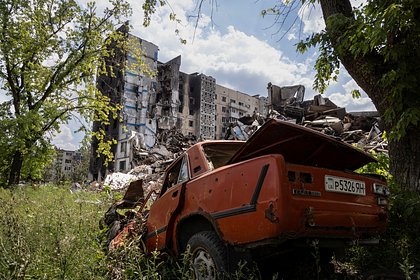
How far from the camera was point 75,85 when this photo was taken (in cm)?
1631

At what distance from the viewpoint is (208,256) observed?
9.92 ft

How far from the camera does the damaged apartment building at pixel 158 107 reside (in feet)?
126

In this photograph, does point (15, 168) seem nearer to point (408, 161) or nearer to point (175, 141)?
point (408, 161)

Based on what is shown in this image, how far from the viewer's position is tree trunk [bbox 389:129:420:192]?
208 inches

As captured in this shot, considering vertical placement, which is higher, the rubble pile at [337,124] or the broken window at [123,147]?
the broken window at [123,147]

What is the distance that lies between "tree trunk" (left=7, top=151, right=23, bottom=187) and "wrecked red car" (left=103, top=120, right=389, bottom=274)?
1349cm

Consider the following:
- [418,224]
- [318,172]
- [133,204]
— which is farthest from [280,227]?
[133,204]

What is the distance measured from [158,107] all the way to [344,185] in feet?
140

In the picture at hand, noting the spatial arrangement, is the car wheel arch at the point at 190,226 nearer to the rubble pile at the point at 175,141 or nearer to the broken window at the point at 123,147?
the rubble pile at the point at 175,141

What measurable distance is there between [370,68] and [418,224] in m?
3.00

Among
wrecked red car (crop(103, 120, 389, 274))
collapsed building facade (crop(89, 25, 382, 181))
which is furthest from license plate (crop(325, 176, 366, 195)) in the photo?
collapsed building facade (crop(89, 25, 382, 181))

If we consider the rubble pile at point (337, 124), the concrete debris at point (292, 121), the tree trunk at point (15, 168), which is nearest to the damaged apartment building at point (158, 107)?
the concrete debris at point (292, 121)

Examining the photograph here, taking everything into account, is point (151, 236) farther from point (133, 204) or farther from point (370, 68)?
point (370, 68)

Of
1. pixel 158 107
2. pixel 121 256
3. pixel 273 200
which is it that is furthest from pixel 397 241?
pixel 158 107
